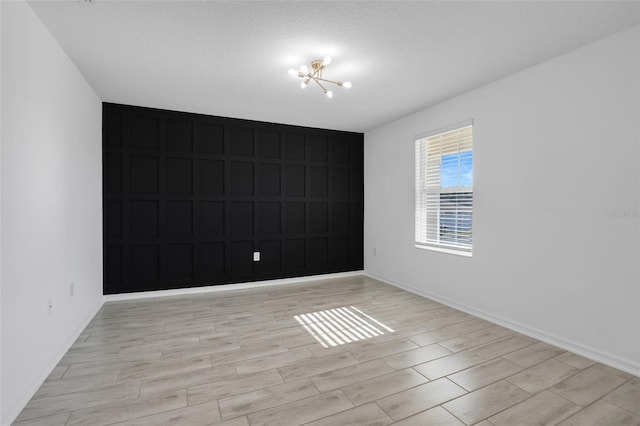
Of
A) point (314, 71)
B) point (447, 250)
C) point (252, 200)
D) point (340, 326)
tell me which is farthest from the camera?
point (252, 200)

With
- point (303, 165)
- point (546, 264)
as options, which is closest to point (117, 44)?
point (303, 165)

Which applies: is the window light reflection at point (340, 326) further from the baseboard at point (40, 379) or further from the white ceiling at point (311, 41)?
the white ceiling at point (311, 41)

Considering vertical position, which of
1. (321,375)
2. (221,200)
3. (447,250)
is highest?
(221,200)

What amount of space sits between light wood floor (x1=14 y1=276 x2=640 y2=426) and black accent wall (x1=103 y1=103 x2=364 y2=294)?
3.25 feet

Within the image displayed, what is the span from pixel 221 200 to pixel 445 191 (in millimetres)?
3139

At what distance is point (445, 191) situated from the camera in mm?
3994

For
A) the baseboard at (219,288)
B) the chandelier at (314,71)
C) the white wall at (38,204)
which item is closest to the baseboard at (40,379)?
the white wall at (38,204)

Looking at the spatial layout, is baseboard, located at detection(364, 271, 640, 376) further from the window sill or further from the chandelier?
the chandelier

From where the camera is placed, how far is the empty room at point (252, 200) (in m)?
1.96

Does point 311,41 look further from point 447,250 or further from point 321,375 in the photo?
point 447,250

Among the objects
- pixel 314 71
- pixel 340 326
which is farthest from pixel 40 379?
pixel 314 71

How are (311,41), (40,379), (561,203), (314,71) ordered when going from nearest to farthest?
1. (40,379)
2. (311,41)
3. (561,203)
4. (314,71)

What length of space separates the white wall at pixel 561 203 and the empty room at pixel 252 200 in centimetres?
2

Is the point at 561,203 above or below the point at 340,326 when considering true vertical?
above
